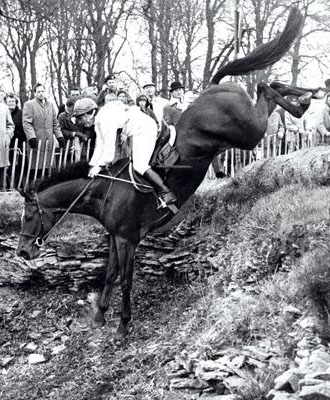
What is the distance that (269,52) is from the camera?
8.86 m

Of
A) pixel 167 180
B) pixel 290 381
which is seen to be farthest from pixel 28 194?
pixel 290 381

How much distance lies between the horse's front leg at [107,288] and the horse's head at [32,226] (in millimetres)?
995

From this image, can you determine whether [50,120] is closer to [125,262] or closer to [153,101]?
[153,101]

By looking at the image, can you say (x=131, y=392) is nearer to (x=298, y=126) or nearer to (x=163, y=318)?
(x=163, y=318)

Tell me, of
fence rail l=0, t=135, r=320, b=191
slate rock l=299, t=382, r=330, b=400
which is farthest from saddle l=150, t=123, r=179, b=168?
slate rock l=299, t=382, r=330, b=400

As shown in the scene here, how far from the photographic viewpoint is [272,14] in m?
22.6

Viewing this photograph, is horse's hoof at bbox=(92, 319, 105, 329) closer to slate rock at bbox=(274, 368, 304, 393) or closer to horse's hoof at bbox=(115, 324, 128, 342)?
horse's hoof at bbox=(115, 324, 128, 342)

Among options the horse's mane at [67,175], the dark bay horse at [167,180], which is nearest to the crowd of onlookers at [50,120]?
the horse's mane at [67,175]

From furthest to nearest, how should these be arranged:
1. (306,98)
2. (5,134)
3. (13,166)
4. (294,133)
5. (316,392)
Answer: (294,133) < (13,166) < (5,134) < (306,98) < (316,392)

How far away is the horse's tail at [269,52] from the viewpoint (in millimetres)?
8609

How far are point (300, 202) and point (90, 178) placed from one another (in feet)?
9.74

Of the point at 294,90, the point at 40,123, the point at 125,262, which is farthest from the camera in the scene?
the point at 40,123

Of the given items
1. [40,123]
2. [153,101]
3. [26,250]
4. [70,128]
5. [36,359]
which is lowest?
[36,359]

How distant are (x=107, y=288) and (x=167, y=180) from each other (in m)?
1.75
